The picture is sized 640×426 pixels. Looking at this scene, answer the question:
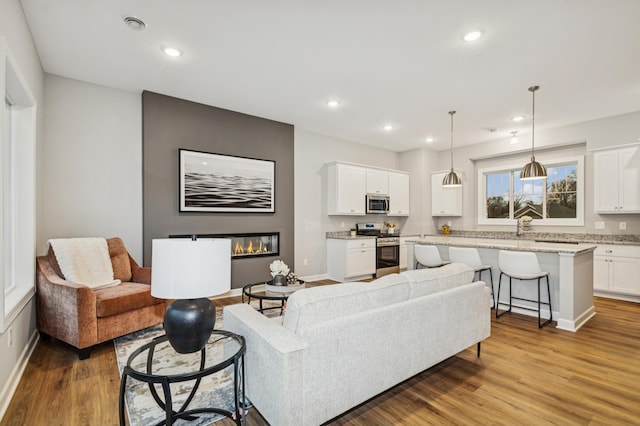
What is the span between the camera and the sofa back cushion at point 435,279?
214cm

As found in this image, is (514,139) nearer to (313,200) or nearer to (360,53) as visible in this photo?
(313,200)

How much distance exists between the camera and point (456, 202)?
22.3 feet

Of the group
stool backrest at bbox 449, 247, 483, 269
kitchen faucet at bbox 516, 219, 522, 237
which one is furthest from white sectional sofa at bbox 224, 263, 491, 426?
kitchen faucet at bbox 516, 219, 522, 237

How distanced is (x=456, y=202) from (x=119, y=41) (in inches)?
251

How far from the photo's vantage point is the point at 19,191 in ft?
8.86

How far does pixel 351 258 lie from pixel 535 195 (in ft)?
12.6

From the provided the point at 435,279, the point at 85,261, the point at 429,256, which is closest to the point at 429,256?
the point at 429,256

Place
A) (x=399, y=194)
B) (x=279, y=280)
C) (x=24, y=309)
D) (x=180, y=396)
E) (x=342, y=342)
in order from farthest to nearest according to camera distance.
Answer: (x=399, y=194) < (x=279, y=280) < (x=24, y=309) < (x=180, y=396) < (x=342, y=342)

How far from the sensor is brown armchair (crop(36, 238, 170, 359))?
2.55m

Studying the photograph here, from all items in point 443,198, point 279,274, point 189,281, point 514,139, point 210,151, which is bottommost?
point 279,274

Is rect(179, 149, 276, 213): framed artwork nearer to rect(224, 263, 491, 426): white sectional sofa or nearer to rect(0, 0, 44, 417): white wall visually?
rect(0, 0, 44, 417): white wall

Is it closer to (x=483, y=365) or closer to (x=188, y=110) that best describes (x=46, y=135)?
(x=188, y=110)

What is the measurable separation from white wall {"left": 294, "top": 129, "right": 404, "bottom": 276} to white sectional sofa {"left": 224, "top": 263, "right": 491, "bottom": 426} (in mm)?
3585

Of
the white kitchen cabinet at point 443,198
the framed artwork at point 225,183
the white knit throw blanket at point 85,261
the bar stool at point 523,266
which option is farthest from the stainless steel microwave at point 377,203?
the white knit throw blanket at point 85,261
